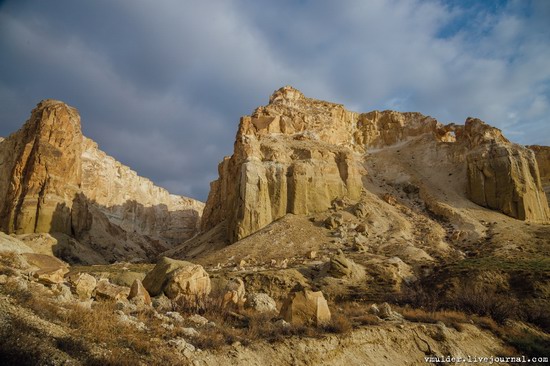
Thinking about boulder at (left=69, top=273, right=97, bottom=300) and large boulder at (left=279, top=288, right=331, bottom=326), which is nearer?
boulder at (left=69, top=273, right=97, bottom=300)

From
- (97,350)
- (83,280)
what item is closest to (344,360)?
(97,350)

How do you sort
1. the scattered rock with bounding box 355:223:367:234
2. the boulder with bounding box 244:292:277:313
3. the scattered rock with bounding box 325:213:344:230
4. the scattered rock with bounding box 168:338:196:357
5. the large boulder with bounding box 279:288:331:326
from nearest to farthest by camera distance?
the scattered rock with bounding box 168:338:196:357, the large boulder with bounding box 279:288:331:326, the boulder with bounding box 244:292:277:313, the scattered rock with bounding box 355:223:367:234, the scattered rock with bounding box 325:213:344:230

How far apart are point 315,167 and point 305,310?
36982 millimetres

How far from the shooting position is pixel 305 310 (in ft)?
34.0

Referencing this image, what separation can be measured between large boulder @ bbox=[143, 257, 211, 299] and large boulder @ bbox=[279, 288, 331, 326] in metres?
3.20

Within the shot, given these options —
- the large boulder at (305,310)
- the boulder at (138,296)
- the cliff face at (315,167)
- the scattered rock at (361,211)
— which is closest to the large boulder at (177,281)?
the boulder at (138,296)

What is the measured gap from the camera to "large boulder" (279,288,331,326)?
10195 millimetres

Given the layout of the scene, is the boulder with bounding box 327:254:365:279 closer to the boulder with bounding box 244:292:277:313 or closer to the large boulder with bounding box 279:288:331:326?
the boulder with bounding box 244:292:277:313

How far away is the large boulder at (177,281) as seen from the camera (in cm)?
1247

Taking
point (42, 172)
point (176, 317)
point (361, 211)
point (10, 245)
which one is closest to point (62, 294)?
point (176, 317)

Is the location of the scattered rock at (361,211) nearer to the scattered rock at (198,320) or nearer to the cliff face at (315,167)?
the cliff face at (315,167)

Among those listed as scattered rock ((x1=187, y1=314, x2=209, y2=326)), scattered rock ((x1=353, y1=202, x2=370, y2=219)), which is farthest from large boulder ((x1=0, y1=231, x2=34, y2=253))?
scattered rock ((x1=353, y1=202, x2=370, y2=219))

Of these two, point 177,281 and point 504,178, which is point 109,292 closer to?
point 177,281

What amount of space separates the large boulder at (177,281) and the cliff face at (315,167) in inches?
1048
